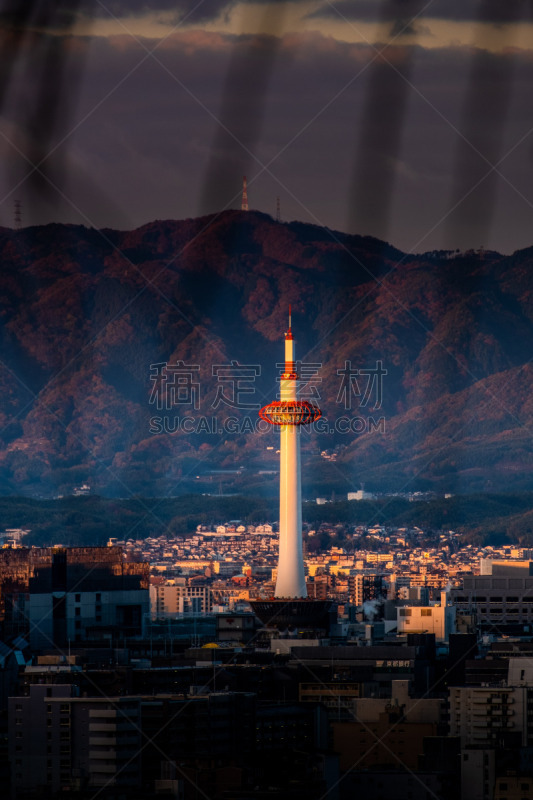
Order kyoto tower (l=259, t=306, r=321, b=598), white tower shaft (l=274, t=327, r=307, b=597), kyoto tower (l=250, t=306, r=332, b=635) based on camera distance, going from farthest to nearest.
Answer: white tower shaft (l=274, t=327, r=307, b=597) → kyoto tower (l=259, t=306, r=321, b=598) → kyoto tower (l=250, t=306, r=332, b=635)

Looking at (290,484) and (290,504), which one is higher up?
(290,484)

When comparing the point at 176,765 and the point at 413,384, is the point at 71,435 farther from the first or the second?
the point at 176,765

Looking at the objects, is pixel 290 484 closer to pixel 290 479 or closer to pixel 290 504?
pixel 290 479

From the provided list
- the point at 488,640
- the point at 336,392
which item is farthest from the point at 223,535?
the point at 488,640

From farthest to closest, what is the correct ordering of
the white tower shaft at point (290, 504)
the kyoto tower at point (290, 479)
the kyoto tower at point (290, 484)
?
the white tower shaft at point (290, 504), the kyoto tower at point (290, 479), the kyoto tower at point (290, 484)

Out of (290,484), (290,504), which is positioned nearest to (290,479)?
(290,484)

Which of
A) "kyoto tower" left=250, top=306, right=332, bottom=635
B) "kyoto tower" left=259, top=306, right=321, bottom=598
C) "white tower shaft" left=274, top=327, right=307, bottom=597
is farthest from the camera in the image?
"white tower shaft" left=274, top=327, right=307, bottom=597

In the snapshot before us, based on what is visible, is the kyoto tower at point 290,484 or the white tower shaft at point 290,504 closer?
the kyoto tower at point 290,484
